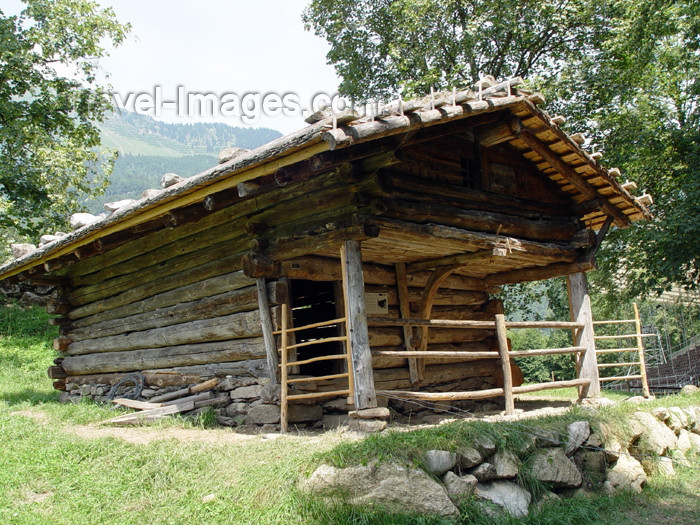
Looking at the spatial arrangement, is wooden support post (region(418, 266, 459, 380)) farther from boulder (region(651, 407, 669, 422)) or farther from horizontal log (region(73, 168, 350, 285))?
boulder (region(651, 407, 669, 422))

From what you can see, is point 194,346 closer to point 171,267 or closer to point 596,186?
point 171,267

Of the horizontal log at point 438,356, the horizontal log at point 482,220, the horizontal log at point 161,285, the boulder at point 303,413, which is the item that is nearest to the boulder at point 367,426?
the boulder at point 303,413

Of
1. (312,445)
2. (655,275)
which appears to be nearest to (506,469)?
(312,445)

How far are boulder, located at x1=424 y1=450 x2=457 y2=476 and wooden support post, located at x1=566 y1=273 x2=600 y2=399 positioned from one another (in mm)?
4416

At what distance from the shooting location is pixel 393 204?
22.0ft

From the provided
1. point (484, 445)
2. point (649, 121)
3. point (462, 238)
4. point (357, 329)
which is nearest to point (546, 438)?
point (484, 445)

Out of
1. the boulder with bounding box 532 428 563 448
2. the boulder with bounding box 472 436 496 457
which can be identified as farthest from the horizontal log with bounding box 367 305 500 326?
the boulder with bounding box 472 436 496 457

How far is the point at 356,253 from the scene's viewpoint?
21.6 feet

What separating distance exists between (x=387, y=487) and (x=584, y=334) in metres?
5.32

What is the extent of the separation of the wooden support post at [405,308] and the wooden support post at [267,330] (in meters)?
2.34

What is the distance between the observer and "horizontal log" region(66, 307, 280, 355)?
305 inches

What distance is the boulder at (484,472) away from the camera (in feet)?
16.7

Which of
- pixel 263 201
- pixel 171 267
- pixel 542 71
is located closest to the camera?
pixel 263 201

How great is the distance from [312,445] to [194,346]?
3754mm
